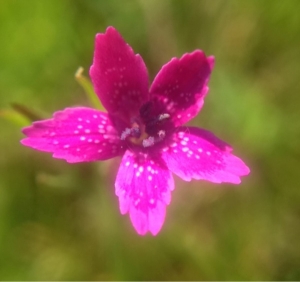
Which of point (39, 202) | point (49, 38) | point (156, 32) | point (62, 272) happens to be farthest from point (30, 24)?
point (62, 272)

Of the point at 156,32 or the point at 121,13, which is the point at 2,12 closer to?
the point at 121,13

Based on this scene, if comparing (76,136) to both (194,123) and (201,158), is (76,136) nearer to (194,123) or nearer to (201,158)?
(201,158)

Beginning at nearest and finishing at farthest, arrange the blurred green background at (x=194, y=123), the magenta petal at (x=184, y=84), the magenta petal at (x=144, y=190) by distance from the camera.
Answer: the magenta petal at (x=144, y=190), the magenta petal at (x=184, y=84), the blurred green background at (x=194, y=123)

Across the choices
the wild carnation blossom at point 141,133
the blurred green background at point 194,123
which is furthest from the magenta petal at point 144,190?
the blurred green background at point 194,123

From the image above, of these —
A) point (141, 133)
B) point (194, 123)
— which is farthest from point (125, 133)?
point (194, 123)

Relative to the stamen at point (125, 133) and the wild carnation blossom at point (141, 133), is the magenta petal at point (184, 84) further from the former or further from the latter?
the stamen at point (125, 133)

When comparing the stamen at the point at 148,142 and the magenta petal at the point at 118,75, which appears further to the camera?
the stamen at the point at 148,142
